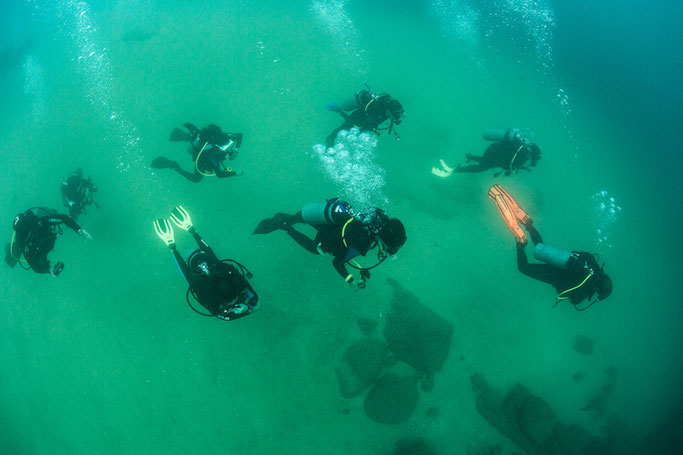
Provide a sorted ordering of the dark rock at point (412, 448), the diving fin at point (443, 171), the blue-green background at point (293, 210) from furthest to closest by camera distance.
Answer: the diving fin at point (443, 171) → the blue-green background at point (293, 210) → the dark rock at point (412, 448)

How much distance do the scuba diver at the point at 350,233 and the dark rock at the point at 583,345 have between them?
7916 mm

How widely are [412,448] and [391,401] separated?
107 centimetres

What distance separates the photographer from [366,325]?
7.40 metres

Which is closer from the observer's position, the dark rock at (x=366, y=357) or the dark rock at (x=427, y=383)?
the dark rock at (x=366, y=357)

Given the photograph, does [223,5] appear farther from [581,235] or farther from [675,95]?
[675,95]

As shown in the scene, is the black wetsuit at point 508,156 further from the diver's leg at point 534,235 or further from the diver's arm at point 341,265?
the diver's arm at point 341,265

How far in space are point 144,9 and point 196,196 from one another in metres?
10.5

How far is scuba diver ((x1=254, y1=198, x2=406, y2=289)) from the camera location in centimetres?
393

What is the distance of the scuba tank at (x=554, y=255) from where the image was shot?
20.4 feet

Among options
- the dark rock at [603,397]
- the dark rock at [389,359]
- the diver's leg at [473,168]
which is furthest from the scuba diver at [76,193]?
the dark rock at [603,397]

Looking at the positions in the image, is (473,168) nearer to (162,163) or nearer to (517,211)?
Result: (517,211)

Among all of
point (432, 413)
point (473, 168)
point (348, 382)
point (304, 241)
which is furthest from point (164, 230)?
point (473, 168)

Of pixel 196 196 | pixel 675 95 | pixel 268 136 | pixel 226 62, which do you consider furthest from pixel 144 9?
pixel 675 95

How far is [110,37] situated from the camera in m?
12.2
